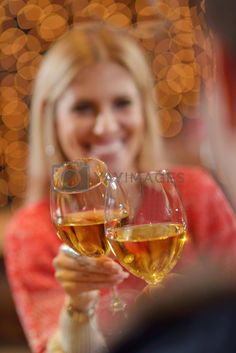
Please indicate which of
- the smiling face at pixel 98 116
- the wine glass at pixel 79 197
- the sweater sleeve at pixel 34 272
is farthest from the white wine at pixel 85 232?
the smiling face at pixel 98 116

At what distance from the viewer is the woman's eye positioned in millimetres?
1535

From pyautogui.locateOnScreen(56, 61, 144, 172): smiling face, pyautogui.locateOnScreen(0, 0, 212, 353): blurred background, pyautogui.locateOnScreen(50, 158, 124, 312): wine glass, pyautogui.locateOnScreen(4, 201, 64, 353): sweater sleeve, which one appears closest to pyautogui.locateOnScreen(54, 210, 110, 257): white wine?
pyautogui.locateOnScreen(50, 158, 124, 312): wine glass

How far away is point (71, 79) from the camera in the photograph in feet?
4.90

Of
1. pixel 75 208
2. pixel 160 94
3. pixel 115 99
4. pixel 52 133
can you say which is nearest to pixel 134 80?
pixel 115 99

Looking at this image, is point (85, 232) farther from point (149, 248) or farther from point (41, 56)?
point (41, 56)

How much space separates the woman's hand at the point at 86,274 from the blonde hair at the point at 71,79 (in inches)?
24.9

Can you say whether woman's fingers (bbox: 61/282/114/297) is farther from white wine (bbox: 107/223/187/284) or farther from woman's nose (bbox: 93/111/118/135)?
woman's nose (bbox: 93/111/118/135)

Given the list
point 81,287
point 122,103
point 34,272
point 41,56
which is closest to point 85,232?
point 81,287

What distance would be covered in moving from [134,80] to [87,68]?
5.1 inches

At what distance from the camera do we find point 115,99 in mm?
1524

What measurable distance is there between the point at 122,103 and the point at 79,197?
0.67 metres

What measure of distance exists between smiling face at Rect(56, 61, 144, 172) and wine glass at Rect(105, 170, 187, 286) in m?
0.65

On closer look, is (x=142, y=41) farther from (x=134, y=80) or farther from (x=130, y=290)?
(x=130, y=290)

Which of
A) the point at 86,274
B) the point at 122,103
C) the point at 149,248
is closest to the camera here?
the point at 149,248
